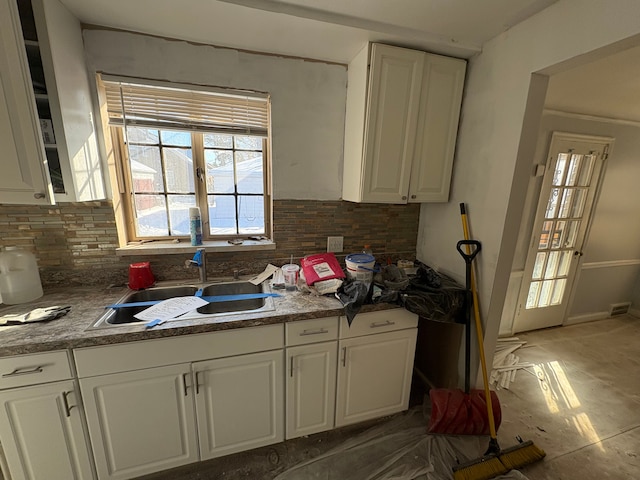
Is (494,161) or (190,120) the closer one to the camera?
(494,161)

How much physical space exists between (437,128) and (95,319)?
2.22 meters

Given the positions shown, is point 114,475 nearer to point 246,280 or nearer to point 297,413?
point 297,413

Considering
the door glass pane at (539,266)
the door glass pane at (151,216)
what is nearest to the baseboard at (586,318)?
the door glass pane at (539,266)

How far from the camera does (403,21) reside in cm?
137

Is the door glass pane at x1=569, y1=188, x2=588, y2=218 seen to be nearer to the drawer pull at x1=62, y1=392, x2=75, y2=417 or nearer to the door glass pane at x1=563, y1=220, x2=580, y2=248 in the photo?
the door glass pane at x1=563, y1=220, x2=580, y2=248

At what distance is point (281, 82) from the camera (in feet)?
5.73

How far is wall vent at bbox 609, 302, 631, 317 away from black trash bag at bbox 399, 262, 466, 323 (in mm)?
3125

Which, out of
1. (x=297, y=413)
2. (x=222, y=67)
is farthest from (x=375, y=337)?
(x=222, y=67)

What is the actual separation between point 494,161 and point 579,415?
76.0 inches

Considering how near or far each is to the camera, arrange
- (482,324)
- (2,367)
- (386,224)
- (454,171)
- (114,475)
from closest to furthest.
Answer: (2,367) < (114,475) < (482,324) < (454,171) < (386,224)

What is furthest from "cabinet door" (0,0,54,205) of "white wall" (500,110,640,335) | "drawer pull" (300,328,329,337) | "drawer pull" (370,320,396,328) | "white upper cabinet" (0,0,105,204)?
"white wall" (500,110,640,335)

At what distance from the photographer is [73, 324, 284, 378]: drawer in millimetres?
1146

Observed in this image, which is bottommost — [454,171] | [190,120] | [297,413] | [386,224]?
[297,413]

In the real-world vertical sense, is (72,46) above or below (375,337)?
above
